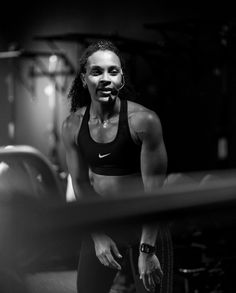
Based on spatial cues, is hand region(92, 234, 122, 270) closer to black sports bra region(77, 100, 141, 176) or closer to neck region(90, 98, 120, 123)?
black sports bra region(77, 100, 141, 176)

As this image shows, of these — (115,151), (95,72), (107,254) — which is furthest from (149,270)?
(95,72)

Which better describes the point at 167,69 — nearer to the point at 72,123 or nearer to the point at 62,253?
the point at 72,123

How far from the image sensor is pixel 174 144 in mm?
6496

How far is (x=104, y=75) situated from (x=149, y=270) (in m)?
0.67

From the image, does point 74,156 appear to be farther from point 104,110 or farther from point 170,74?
point 170,74

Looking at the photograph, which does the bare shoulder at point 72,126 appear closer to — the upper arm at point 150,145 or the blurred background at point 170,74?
the upper arm at point 150,145

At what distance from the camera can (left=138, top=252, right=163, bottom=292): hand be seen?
1648 millimetres

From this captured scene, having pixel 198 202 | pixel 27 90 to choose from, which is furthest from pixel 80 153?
pixel 27 90

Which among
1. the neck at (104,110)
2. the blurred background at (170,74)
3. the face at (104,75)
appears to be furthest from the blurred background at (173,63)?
the face at (104,75)

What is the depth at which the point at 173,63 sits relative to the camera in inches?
245

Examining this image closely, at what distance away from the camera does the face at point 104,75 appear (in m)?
1.62

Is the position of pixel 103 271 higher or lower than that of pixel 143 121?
lower

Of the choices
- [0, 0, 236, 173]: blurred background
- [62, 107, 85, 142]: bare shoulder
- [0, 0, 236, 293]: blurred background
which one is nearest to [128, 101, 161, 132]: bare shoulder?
[62, 107, 85, 142]: bare shoulder

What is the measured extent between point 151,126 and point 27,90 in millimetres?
8099
